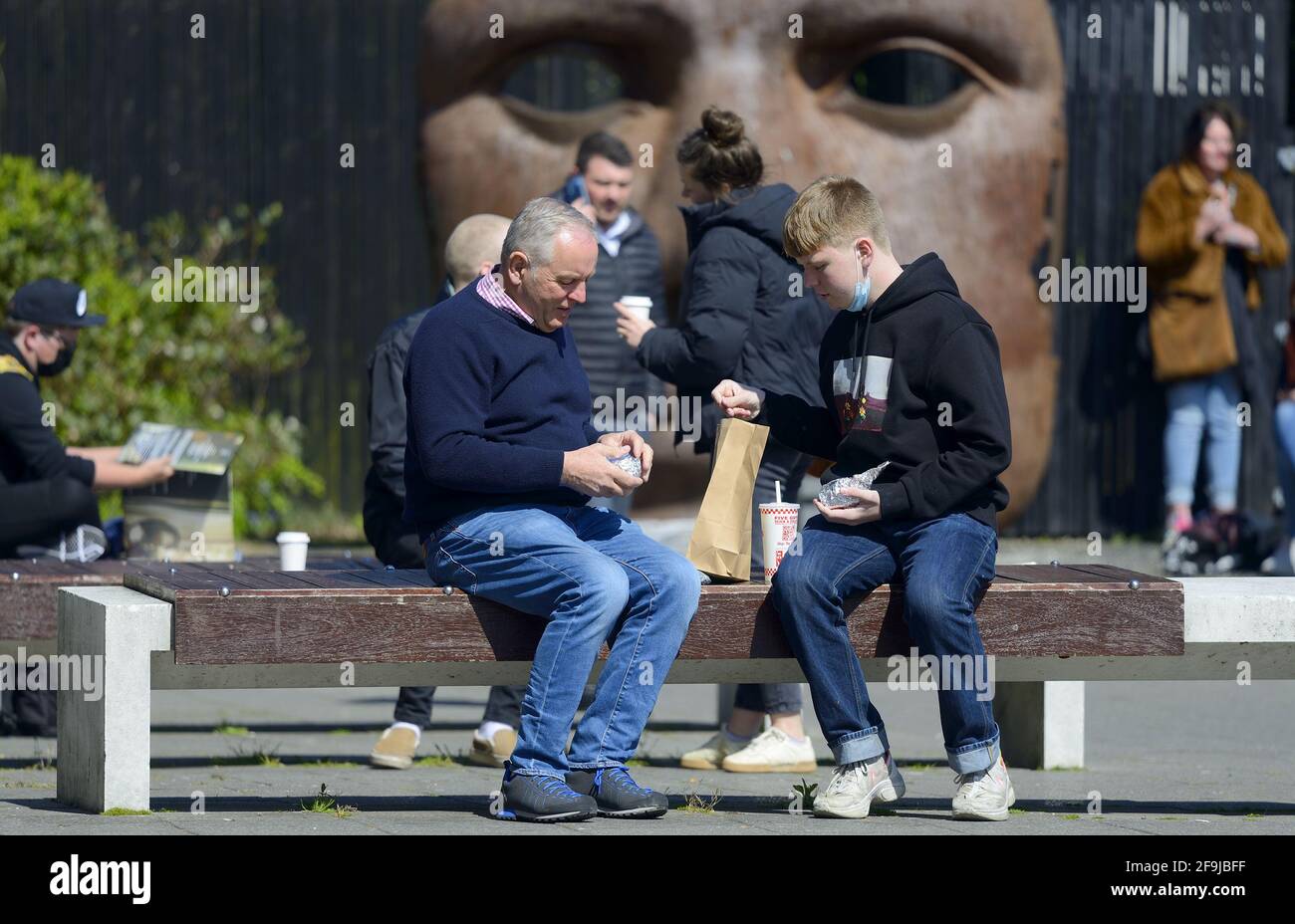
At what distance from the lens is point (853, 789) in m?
5.32

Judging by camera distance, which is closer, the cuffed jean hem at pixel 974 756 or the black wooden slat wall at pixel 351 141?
the cuffed jean hem at pixel 974 756

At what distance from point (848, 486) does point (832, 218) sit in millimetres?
661

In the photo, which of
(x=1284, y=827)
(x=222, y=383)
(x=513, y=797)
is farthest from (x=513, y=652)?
(x=222, y=383)

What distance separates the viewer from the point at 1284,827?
17.5 feet

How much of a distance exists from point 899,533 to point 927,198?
225 inches

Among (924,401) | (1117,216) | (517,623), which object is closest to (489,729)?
(517,623)

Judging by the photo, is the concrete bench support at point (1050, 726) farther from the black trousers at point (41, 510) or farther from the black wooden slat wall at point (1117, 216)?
the black wooden slat wall at point (1117, 216)

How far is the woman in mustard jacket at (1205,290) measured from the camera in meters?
11.9

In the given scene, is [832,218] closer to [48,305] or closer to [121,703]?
[121,703]

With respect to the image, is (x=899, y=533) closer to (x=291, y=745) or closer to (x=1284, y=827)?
(x=1284, y=827)

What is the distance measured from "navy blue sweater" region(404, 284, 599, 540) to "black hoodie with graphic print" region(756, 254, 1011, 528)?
27.3 inches

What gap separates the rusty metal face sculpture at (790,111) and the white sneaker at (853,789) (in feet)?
18.2

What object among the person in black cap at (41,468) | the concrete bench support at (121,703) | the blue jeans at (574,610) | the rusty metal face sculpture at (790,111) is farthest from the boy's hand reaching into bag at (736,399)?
the rusty metal face sculpture at (790,111)

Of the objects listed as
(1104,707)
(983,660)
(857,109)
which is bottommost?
(1104,707)
